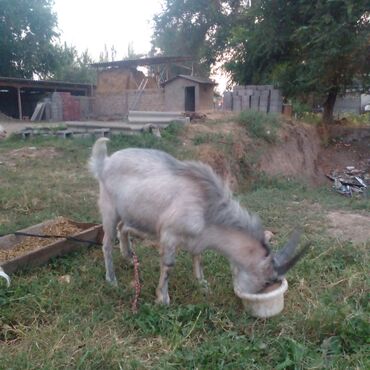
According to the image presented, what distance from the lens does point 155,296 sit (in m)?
3.85

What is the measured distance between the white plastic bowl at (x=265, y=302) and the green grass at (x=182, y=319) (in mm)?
68

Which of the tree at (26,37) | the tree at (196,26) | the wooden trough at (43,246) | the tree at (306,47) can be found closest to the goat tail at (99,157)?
the wooden trough at (43,246)

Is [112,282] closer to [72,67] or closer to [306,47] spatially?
[306,47]

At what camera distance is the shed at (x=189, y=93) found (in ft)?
58.1

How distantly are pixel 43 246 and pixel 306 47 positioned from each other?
11.3 meters

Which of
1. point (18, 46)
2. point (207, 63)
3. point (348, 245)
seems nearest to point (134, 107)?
point (207, 63)

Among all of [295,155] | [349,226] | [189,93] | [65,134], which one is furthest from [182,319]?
[189,93]

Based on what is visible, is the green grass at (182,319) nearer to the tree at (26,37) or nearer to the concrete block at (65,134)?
the concrete block at (65,134)

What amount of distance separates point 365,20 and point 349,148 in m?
4.16

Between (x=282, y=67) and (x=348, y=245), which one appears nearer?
(x=348, y=245)

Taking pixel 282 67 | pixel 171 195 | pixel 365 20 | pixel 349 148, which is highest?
pixel 365 20

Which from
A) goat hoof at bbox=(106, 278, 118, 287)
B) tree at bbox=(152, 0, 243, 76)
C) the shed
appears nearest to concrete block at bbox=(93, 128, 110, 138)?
goat hoof at bbox=(106, 278, 118, 287)

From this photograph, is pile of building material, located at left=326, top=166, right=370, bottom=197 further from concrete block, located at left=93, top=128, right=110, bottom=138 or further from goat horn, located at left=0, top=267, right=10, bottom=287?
goat horn, located at left=0, top=267, right=10, bottom=287

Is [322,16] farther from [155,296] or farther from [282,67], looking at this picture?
[155,296]
